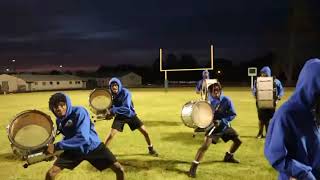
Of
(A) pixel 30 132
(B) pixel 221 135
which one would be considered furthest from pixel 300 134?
(B) pixel 221 135

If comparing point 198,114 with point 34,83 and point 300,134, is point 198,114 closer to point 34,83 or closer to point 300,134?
point 300,134

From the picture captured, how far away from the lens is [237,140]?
799 cm

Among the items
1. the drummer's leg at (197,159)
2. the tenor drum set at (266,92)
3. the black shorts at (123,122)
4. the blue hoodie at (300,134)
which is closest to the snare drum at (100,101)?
the black shorts at (123,122)

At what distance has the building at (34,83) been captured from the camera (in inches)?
2741

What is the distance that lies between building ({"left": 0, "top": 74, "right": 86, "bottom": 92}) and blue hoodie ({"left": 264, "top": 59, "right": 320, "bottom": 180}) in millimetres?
64902

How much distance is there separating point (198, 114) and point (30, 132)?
3580 millimetres

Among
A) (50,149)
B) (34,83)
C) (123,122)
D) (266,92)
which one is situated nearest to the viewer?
(50,149)

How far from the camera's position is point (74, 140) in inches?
196

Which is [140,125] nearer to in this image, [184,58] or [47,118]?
[47,118]

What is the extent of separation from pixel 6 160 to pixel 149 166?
330 cm

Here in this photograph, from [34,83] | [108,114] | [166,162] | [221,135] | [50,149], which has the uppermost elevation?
[50,149]

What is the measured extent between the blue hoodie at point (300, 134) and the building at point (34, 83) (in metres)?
64.9

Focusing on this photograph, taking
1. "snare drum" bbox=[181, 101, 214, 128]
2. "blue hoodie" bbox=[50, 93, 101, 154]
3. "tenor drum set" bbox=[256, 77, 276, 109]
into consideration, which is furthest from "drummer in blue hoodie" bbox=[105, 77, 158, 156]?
"tenor drum set" bbox=[256, 77, 276, 109]

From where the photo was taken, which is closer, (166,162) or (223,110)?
(223,110)
